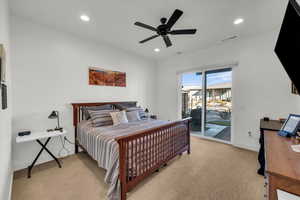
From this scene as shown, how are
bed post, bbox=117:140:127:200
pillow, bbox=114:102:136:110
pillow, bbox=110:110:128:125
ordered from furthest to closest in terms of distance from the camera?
pillow, bbox=114:102:136:110
pillow, bbox=110:110:128:125
bed post, bbox=117:140:127:200

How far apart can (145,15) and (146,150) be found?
2.32 meters

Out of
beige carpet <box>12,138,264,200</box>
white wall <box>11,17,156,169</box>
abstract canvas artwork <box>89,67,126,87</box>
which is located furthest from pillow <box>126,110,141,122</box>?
beige carpet <box>12,138,264,200</box>

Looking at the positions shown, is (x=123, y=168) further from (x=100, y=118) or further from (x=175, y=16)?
(x=175, y=16)

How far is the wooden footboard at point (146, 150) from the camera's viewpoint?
1620mm

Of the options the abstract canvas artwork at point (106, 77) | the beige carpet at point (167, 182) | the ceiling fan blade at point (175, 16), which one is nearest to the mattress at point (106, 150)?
the beige carpet at point (167, 182)

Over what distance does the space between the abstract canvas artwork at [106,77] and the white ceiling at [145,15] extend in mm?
826

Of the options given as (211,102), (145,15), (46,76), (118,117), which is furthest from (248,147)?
(46,76)

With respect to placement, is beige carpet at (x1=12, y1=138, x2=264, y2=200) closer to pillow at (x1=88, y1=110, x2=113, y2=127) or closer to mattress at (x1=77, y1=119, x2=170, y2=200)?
mattress at (x1=77, y1=119, x2=170, y2=200)

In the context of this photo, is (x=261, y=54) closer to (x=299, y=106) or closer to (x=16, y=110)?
(x=299, y=106)

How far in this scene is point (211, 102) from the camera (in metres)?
3.95

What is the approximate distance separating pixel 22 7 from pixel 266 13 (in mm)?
4142

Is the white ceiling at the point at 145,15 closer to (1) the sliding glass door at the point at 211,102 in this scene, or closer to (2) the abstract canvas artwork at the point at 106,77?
(2) the abstract canvas artwork at the point at 106,77

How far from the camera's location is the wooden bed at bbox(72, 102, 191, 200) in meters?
1.62

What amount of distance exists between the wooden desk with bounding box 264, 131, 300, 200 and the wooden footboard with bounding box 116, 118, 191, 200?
4.35 ft
